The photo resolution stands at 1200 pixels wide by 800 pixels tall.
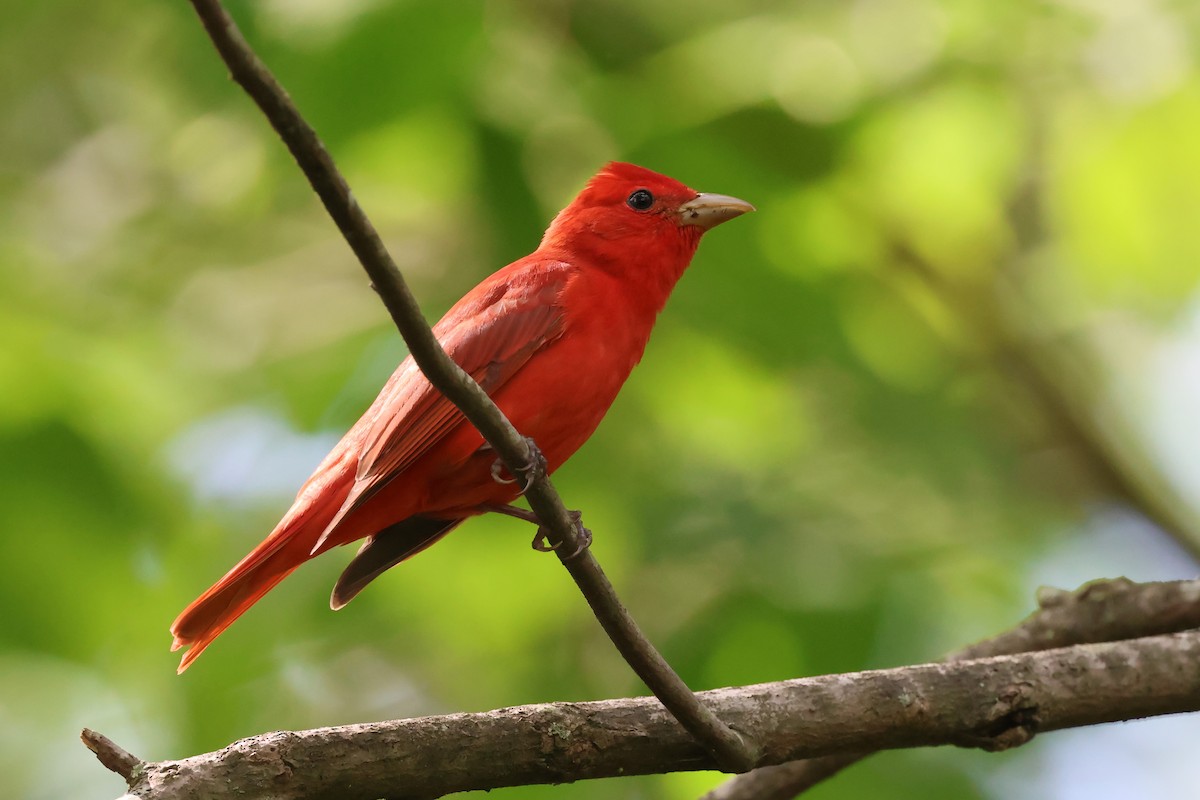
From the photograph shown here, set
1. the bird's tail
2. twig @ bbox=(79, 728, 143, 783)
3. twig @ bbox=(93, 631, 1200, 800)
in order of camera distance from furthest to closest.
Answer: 1. the bird's tail
2. twig @ bbox=(93, 631, 1200, 800)
3. twig @ bbox=(79, 728, 143, 783)

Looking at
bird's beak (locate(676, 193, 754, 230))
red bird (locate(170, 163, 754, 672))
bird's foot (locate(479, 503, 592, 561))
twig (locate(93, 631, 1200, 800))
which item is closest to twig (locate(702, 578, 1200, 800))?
twig (locate(93, 631, 1200, 800))

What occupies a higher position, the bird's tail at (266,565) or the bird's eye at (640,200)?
the bird's eye at (640,200)

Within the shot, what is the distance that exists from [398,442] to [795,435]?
208 centimetres

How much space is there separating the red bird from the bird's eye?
1.42 ft

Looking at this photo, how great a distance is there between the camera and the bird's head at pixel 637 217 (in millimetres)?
4461

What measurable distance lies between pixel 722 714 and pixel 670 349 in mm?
2126

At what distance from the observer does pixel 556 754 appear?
3.03 metres

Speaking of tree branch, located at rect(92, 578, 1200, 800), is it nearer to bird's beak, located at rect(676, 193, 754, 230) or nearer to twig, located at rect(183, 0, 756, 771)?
twig, located at rect(183, 0, 756, 771)

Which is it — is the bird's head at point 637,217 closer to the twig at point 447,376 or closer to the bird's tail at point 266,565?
the bird's tail at point 266,565

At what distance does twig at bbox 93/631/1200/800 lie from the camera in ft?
9.23

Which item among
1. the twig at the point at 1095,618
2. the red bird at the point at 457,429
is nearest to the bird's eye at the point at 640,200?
the red bird at the point at 457,429

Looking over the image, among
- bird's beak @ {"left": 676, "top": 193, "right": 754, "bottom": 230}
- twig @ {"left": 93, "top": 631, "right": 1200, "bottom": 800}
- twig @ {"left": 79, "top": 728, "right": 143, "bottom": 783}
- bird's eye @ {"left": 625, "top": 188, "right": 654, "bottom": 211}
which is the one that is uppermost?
bird's eye @ {"left": 625, "top": 188, "right": 654, "bottom": 211}

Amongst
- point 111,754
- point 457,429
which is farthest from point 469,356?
point 111,754

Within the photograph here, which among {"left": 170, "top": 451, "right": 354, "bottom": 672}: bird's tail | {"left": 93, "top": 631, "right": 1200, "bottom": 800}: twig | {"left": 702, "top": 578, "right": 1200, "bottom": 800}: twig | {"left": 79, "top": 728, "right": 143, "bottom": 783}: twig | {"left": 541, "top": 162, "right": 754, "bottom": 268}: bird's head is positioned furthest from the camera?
{"left": 541, "top": 162, "right": 754, "bottom": 268}: bird's head
